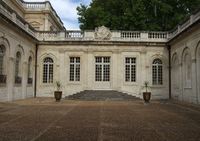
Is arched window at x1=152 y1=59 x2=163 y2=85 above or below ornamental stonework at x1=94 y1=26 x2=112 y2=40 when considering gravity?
below

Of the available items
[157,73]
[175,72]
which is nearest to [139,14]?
[157,73]

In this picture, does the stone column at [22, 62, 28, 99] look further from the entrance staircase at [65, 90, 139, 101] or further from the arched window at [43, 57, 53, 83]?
the entrance staircase at [65, 90, 139, 101]

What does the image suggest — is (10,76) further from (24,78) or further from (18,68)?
(24,78)

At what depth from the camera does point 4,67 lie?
19.5 meters

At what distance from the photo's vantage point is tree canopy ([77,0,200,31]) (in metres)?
28.7

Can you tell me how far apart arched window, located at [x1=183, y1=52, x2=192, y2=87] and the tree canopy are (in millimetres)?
7704

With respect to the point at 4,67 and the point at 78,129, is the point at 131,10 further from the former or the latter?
the point at 78,129

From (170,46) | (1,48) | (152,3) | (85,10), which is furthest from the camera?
(85,10)

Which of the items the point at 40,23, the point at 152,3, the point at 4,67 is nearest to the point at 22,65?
the point at 4,67

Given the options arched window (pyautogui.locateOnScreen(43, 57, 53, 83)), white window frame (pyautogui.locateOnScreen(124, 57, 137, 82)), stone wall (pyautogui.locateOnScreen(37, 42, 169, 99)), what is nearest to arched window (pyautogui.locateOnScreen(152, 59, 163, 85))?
stone wall (pyautogui.locateOnScreen(37, 42, 169, 99))

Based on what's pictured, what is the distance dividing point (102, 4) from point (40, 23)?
269 inches

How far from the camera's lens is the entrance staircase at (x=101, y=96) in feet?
76.1

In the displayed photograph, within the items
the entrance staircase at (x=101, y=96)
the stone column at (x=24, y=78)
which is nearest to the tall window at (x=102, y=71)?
the entrance staircase at (x=101, y=96)

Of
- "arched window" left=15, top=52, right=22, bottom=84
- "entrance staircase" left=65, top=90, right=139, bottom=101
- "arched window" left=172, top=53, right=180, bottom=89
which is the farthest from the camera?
"arched window" left=172, top=53, right=180, bottom=89
